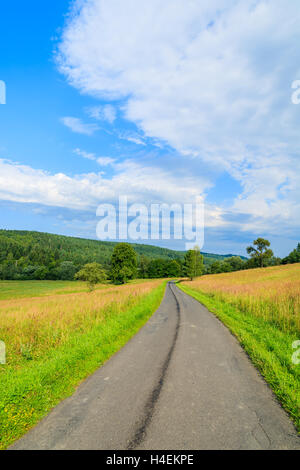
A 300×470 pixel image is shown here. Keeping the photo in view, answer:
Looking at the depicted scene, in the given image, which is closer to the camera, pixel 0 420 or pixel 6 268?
pixel 0 420

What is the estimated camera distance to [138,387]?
512 centimetres

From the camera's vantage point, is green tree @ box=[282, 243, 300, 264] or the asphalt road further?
green tree @ box=[282, 243, 300, 264]

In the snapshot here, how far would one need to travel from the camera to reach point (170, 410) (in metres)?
4.22

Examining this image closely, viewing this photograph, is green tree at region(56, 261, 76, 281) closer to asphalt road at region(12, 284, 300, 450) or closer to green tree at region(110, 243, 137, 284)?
green tree at region(110, 243, 137, 284)

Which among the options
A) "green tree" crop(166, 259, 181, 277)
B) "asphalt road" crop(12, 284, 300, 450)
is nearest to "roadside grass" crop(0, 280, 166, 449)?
"asphalt road" crop(12, 284, 300, 450)

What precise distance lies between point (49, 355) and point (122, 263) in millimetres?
50502

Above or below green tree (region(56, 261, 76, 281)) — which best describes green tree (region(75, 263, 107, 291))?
above

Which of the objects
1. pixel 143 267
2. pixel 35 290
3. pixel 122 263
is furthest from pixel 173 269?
pixel 35 290

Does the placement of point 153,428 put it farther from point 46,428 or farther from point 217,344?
point 217,344

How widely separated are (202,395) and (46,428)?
3055 millimetres

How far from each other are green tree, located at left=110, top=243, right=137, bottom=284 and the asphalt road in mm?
Answer: 49778

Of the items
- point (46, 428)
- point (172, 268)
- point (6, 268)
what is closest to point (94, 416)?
point (46, 428)

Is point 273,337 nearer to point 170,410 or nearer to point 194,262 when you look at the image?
point 170,410

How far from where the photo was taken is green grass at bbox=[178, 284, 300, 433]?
460 centimetres
